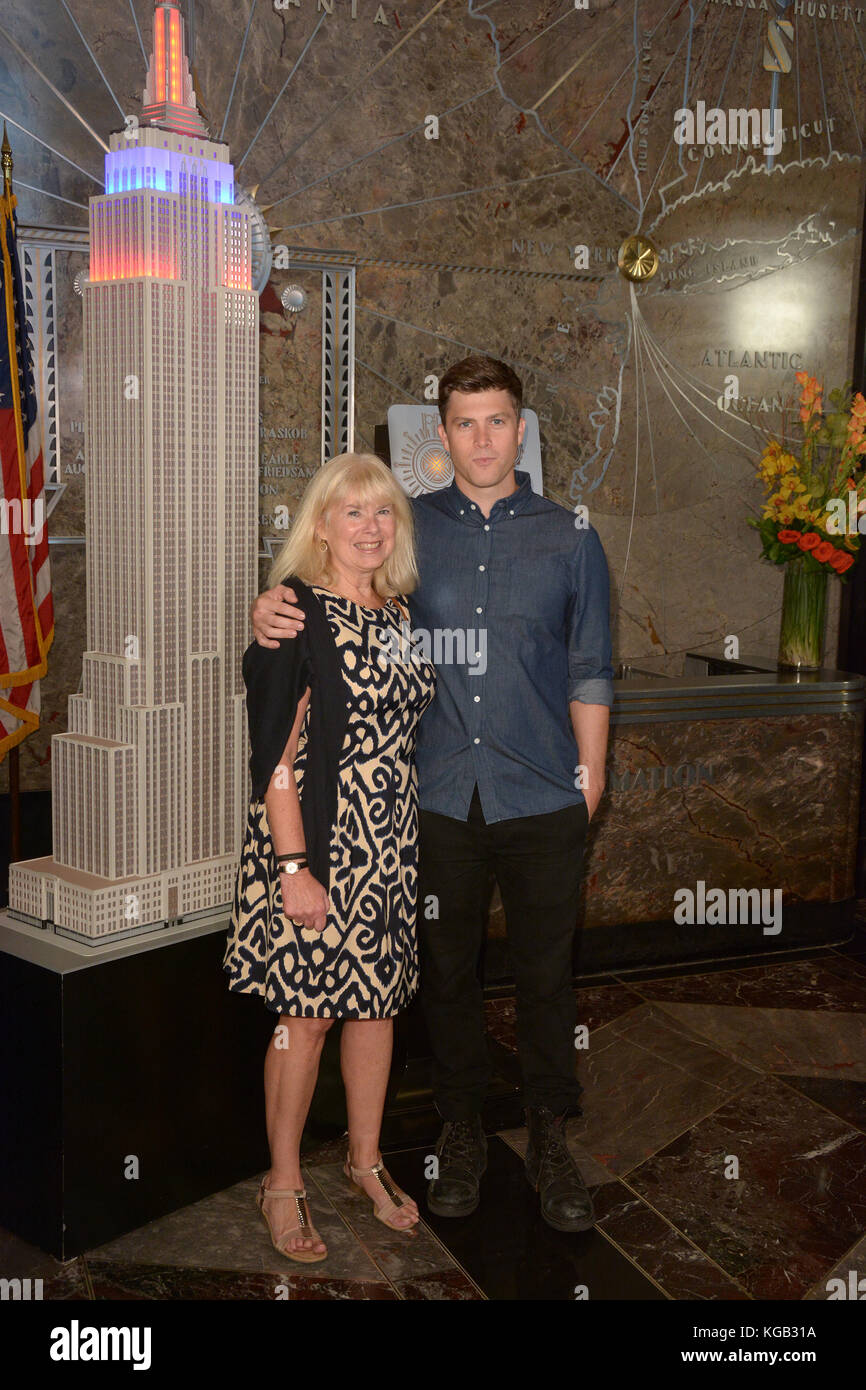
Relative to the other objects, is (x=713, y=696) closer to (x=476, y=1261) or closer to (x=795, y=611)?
(x=795, y=611)

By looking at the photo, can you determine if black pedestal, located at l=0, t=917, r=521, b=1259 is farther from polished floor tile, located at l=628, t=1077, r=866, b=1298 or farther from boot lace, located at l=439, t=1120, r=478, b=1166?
polished floor tile, located at l=628, t=1077, r=866, b=1298

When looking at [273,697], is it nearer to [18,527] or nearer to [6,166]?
[18,527]

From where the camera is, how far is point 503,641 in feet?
9.02

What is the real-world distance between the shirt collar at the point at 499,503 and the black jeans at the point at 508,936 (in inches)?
23.6

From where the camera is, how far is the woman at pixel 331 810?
2.56 m

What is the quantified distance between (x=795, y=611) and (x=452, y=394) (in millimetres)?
A: 2786

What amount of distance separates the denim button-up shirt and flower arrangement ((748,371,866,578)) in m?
2.42

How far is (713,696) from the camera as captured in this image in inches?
181

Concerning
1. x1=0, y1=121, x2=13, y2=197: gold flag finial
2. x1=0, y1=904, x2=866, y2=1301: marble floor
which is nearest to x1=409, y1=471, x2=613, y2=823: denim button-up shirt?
x1=0, y1=904, x2=866, y2=1301: marble floor

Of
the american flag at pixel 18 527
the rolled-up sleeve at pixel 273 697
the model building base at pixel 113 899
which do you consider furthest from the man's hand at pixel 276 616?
the american flag at pixel 18 527

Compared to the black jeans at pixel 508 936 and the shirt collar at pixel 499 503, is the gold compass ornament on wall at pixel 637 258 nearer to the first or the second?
the shirt collar at pixel 499 503

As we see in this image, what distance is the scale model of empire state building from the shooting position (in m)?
2.71

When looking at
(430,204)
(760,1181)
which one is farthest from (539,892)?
(430,204)

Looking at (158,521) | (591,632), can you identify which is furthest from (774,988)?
(158,521)
